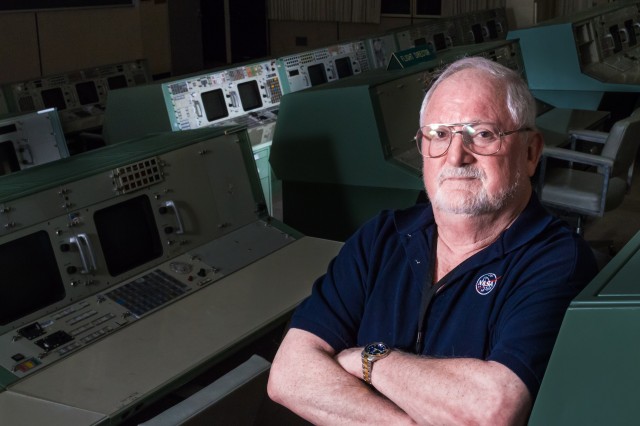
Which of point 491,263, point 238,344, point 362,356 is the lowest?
point 238,344

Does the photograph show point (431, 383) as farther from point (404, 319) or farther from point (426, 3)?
point (426, 3)

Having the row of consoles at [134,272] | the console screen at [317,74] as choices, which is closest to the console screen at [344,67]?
the console screen at [317,74]

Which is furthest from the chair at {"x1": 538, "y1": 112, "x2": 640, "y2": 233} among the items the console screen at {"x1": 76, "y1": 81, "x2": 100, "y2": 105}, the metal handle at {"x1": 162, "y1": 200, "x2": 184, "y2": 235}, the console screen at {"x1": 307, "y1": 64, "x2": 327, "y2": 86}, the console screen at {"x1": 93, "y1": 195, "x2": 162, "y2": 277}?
the console screen at {"x1": 76, "y1": 81, "x2": 100, "y2": 105}

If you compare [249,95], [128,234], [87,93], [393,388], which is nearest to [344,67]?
[249,95]

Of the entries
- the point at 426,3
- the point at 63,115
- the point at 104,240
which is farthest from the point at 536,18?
the point at 104,240

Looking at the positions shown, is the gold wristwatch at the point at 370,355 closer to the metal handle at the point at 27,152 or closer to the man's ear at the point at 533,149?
the man's ear at the point at 533,149

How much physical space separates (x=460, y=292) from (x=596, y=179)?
2.83 meters

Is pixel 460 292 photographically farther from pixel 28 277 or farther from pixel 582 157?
pixel 582 157

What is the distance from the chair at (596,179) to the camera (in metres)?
3.72

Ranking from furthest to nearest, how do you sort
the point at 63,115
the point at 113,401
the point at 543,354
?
the point at 63,115, the point at 113,401, the point at 543,354

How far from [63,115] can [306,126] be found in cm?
231

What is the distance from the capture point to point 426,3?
8.53m

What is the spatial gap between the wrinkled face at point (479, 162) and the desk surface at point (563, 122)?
289 cm

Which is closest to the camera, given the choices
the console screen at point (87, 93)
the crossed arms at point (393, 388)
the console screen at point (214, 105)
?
the crossed arms at point (393, 388)
